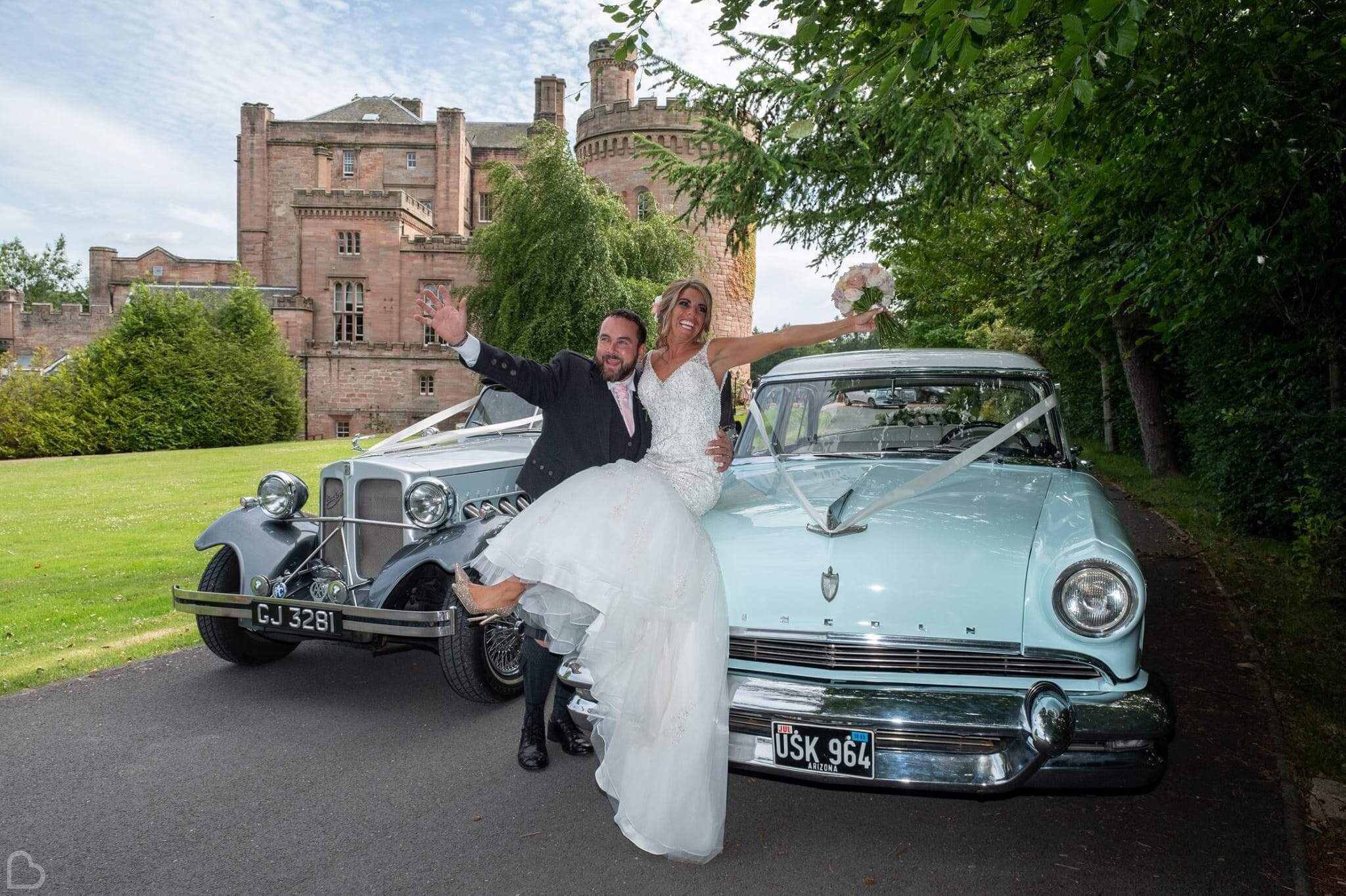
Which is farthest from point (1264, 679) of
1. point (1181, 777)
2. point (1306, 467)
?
point (1306, 467)

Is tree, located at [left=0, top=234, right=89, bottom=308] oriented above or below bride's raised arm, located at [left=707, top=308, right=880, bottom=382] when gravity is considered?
above

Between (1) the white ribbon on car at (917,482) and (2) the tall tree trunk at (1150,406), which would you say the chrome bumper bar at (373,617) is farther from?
(2) the tall tree trunk at (1150,406)

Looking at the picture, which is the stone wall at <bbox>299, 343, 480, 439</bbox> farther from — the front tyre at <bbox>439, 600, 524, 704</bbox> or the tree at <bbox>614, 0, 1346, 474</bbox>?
the front tyre at <bbox>439, 600, 524, 704</bbox>

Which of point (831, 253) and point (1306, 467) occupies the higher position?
point (831, 253)

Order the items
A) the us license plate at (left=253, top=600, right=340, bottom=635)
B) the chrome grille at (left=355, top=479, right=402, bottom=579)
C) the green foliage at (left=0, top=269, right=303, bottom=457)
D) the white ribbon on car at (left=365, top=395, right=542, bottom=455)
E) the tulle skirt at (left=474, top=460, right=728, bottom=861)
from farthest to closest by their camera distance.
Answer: the green foliage at (left=0, top=269, right=303, bottom=457), the white ribbon on car at (left=365, top=395, right=542, bottom=455), the chrome grille at (left=355, top=479, right=402, bottom=579), the us license plate at (left=253, top=600, right=340, bottom=635), the tulle skirt at (left=474, top=460, right=728, bottom=861)

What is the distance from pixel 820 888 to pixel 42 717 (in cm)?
449

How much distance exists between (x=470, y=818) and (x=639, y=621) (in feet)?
4.19

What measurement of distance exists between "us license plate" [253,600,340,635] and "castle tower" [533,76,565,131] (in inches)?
2226

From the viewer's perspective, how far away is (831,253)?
454 inches

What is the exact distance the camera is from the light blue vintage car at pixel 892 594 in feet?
10.8

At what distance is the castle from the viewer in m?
44.0

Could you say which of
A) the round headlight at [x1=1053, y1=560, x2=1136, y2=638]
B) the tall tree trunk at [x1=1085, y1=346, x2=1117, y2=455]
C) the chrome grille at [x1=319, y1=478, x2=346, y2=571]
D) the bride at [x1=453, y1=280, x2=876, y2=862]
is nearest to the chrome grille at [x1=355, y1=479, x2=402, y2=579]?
the chrome grille at [x1=319, y1=478, x2=346, y2=571]

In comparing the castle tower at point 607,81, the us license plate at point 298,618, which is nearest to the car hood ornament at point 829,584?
the us license plate at point 298,618

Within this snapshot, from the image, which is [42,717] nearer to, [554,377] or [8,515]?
[554,377]
